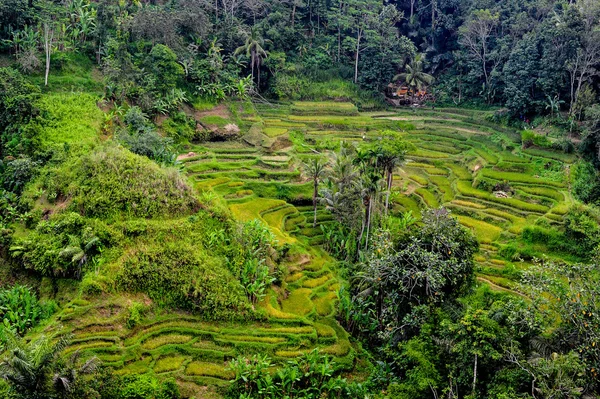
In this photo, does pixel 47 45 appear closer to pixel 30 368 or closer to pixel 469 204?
pixel 30 368

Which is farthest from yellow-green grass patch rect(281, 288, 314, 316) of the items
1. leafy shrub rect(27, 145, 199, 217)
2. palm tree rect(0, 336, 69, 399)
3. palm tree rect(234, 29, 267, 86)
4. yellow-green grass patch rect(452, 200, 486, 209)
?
palm tree rect(234, 29, 267, 86)

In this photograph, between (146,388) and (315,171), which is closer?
(146,388)

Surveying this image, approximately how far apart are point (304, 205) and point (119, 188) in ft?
37.6

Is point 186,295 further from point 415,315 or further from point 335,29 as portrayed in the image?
point 335,29

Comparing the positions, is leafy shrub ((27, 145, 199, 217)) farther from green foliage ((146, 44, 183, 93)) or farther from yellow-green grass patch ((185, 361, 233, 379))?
green foliage ((146, 44, 183, 93))

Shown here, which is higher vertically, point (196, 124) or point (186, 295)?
point (196, 124)

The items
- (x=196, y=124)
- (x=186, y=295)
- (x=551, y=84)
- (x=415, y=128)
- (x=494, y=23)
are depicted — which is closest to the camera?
(x=186, y=295)

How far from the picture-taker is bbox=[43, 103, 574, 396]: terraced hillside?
15328 mm

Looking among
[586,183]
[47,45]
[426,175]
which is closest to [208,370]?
[426,175]

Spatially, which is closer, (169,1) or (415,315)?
(415,315)

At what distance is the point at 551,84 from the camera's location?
118 ft

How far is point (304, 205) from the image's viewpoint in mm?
27516

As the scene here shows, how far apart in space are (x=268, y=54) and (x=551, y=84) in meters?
21.8

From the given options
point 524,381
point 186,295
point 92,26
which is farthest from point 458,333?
point 92,26
